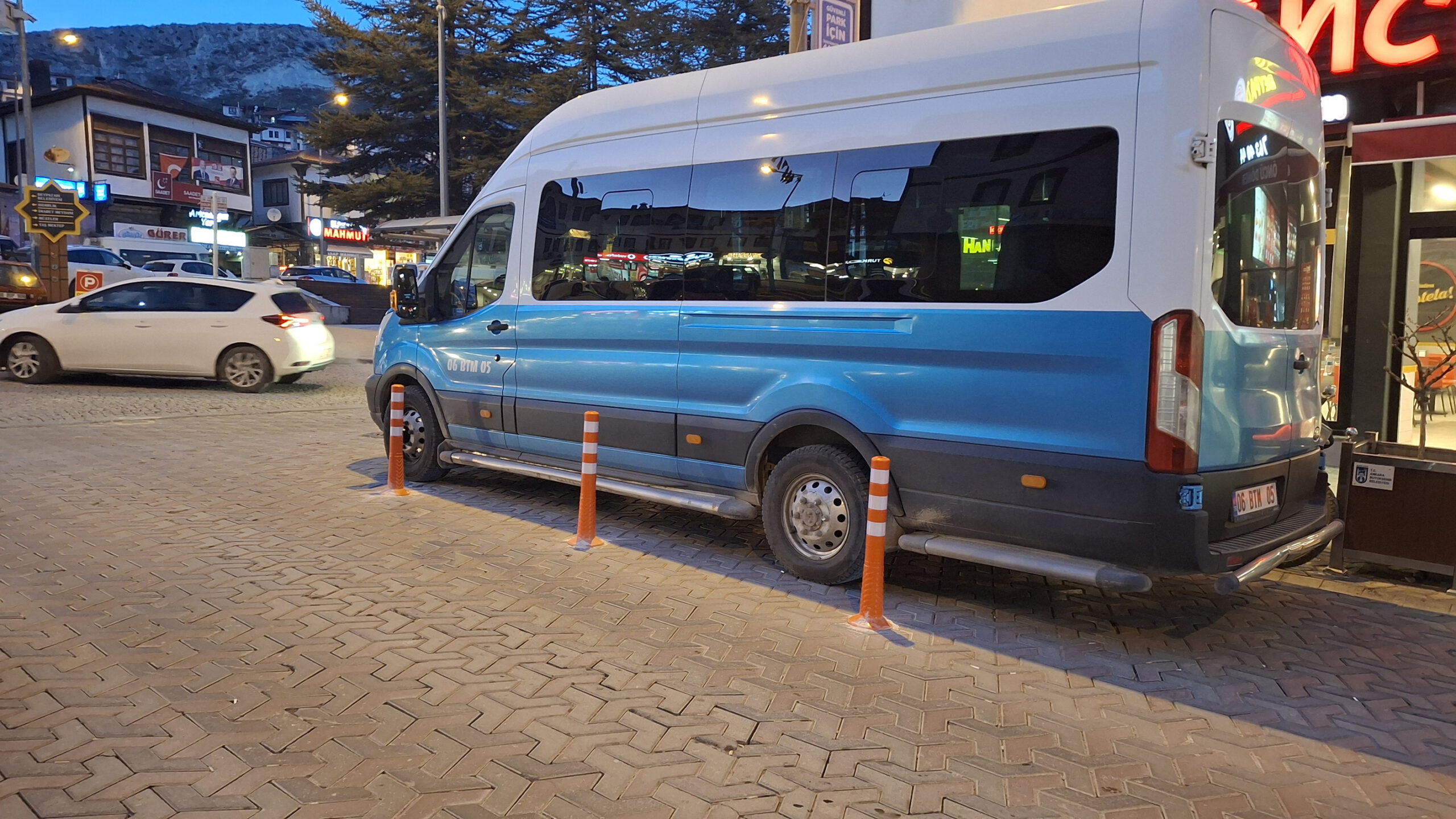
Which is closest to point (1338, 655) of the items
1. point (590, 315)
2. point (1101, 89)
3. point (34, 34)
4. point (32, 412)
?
point (1101, 89)

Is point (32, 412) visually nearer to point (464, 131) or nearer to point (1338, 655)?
point (1338, 655)

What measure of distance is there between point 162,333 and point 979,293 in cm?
1289

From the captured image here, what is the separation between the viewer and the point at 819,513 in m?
5.72

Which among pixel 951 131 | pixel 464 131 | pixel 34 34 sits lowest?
pixel 951 131

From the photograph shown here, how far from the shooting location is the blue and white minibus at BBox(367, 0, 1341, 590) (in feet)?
14.6

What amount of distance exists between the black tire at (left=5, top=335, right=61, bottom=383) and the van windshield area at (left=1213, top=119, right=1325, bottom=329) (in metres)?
15.2

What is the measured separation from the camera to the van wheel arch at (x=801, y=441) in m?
5.38

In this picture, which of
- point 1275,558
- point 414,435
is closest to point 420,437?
point 414,435

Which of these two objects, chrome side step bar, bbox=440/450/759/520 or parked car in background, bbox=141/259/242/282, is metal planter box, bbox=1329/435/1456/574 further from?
parked car in background, bbox=141/259/242/282

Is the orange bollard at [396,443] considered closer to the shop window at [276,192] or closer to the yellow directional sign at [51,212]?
the yellow directional sign at [51,212]

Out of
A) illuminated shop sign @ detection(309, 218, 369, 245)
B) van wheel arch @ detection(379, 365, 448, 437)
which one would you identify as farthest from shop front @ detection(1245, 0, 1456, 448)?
illuminated shop sign @ detection(309, 218, 369, 245)

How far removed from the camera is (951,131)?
5.11 metres

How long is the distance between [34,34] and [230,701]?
7552 inches

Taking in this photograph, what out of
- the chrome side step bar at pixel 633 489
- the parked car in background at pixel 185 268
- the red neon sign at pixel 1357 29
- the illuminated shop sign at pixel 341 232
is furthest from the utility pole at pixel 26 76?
the illuminated shop sign at pixel 341 232
